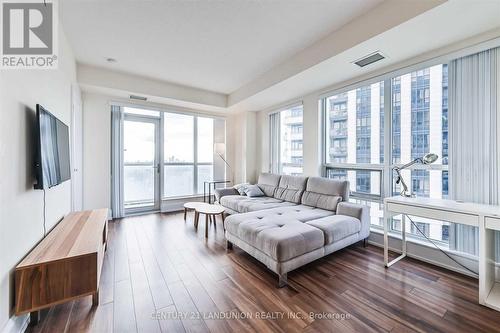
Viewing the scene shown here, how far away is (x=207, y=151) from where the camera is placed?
5.45 metres

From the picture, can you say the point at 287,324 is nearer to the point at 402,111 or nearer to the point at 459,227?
the point at 459,227

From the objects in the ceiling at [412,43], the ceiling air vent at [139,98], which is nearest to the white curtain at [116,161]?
the ceiling air vent at [139,98]

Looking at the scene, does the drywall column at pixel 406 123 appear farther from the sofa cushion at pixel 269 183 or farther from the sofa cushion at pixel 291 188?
the sofa cushion at pixel 269 183

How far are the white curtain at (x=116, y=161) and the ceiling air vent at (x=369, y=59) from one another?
4.28 metres

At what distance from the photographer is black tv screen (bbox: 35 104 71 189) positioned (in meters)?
1.63

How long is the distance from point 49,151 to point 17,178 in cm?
42

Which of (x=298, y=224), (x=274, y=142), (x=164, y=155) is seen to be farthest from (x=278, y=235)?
(x=164, y=155)

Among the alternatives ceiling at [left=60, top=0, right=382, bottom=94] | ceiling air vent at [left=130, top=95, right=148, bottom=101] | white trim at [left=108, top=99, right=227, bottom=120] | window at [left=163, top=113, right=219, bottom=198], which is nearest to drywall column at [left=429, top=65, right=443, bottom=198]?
ceiling at [left=60, top=0, right=382, bottom=94]

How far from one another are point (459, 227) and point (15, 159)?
4007mm

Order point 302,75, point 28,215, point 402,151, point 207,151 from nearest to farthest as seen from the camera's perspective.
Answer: point 28,215 → point 402,151 → point 302,75 → point 207,151

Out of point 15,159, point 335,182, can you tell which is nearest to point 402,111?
point 335,182

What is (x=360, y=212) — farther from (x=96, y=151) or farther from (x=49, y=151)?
(x=96, y=151)

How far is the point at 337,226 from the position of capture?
2.45m

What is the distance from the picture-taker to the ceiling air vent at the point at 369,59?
2526 mm
